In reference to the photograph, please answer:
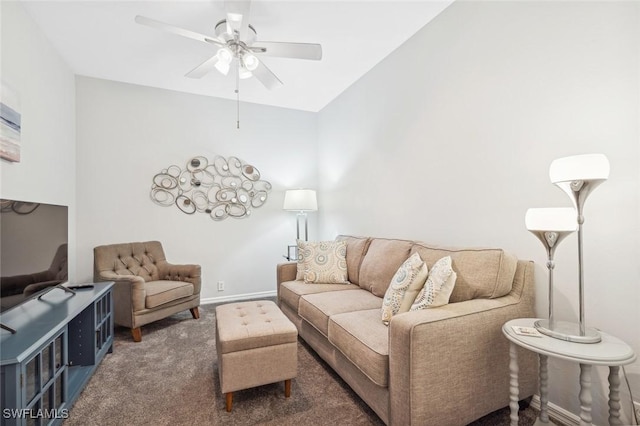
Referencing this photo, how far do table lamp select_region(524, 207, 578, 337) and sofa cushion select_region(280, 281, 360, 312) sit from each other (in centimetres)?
159

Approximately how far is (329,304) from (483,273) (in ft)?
3.52

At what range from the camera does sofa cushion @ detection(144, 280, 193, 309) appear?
9.19 feet

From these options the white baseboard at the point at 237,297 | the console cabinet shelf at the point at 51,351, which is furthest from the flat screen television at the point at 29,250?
the white baseboard at the point at 237,297

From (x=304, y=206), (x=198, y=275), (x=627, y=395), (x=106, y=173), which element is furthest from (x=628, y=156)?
(x=106, y=173)

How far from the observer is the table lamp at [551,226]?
133 centimetres

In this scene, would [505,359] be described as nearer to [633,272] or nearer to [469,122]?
[633,272]

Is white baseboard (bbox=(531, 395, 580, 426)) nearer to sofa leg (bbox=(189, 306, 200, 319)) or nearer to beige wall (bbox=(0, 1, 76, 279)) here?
sofa leg (bbox=(189, 306, 200, 319))

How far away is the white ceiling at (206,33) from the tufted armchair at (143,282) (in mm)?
1915

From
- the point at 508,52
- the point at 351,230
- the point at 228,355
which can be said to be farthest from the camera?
the point at 351,230

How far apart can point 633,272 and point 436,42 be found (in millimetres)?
2059

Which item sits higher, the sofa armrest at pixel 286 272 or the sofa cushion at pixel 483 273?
the sofa cushion at pixel 483 273

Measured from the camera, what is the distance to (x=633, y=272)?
141cm

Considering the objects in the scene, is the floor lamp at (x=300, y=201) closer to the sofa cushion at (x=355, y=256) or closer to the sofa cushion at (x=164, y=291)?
the sofa cushion at (x=355, y=256)

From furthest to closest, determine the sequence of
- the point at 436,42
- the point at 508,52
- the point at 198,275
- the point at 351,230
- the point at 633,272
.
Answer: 1. the point at 351,230
2. the point at 198,275
3. the point at 436,42
4. the point at 508,52
5. the point at 633,272
